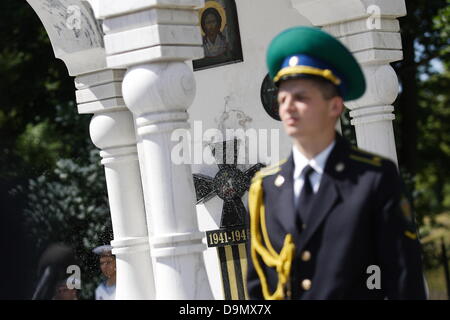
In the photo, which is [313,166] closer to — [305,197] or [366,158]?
[305,197]

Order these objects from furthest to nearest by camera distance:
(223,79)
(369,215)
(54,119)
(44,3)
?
(54,119), (223,79), (44,3), (369,215)

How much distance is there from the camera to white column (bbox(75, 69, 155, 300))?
26.8 feet

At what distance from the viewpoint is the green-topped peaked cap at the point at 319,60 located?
4.54 m

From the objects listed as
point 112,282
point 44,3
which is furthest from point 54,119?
point 44,3

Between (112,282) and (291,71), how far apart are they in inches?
257

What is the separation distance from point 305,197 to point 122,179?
3.95m

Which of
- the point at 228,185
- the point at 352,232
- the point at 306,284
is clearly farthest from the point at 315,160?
the point at 228,185

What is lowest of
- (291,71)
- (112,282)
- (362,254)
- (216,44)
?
(112,282)

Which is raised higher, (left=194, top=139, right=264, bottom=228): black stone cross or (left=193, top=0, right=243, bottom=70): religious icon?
(left=193, top=0, right=243, bottom=70): religious icon

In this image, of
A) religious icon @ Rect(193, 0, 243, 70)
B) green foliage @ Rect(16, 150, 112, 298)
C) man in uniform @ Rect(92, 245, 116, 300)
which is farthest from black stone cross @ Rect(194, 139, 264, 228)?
green foliage @ Rect(16, 150, 112, 298)

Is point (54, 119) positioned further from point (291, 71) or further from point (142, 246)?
point (291, 71)

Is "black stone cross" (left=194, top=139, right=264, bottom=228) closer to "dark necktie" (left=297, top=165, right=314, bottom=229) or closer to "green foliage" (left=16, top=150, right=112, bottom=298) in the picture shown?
"dark necktie" (left=297, top=165, right=314, bottom=229)

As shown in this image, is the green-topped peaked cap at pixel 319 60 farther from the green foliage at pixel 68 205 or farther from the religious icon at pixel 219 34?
the green foliage at pixel 68 205

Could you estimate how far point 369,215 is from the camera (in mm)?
4383
